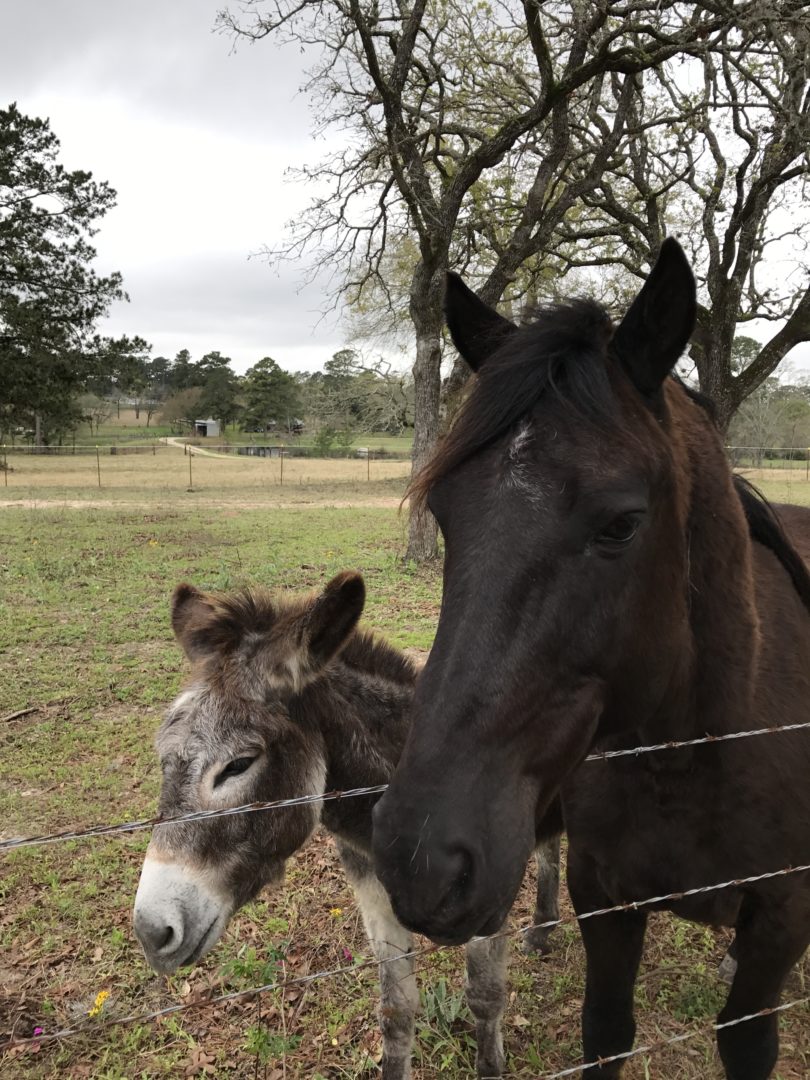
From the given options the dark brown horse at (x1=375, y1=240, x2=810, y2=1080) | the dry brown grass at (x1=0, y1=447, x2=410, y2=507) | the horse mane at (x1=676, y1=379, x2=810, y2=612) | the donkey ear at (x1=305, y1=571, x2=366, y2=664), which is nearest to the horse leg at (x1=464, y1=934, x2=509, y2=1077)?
the dark brown horse at (x1=375, y1=240, x2=810, y2=1080)

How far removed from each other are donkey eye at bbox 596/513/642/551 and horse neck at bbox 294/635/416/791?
148 centimetres

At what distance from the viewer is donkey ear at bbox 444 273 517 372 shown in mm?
2072

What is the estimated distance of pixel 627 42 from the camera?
1240cm

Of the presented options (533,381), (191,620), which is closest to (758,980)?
(533,381)

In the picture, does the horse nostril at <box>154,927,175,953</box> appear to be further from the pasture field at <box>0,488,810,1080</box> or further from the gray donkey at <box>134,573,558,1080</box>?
the pasture field at <box>0,488,810,1080</box>

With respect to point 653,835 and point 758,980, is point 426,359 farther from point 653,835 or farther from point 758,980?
point 758,980

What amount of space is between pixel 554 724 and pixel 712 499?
91cm

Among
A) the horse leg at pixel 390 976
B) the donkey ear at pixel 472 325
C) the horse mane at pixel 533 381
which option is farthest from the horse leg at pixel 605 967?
the donkey ear at pixel 472 325

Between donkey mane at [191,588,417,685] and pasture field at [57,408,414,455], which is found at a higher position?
pasture field at [57,408,414,455]

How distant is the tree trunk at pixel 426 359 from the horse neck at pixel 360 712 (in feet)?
27.2

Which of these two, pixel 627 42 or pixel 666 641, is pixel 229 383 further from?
pixel 666 641

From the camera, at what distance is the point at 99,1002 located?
327 centimetres

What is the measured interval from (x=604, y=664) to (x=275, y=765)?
1.47 metres

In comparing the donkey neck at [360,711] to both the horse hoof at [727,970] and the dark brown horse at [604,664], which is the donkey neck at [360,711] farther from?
the horse hoof at [727,970]
